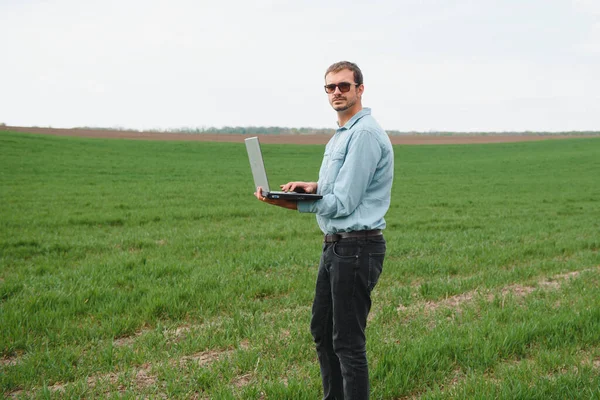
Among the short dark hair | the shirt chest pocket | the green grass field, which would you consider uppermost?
the short dark hair

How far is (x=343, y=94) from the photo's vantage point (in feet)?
11.4

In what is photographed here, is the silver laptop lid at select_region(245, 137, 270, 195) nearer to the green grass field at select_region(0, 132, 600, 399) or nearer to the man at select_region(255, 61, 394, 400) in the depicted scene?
the man at select_region(255, 61, 394, 400)

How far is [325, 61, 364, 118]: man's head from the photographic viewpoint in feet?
11.3

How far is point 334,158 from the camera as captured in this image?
344 cm

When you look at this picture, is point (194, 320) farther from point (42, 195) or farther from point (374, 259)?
point (42, 195)

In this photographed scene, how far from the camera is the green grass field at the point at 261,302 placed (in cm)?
446

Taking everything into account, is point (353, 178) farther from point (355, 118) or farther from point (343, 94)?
point (343, 94)

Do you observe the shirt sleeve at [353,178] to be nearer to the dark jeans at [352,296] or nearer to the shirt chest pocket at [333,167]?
the shirt chest pocket at [333,167]

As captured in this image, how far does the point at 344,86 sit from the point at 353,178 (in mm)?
624

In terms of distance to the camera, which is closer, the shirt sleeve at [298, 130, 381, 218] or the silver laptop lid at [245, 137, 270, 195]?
the shirt sleeve at [298, 130, 381, 218]

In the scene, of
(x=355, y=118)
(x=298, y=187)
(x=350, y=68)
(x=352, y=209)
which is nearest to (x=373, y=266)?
(x=352, y=209)

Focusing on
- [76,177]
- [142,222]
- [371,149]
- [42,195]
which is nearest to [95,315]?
[371,149]

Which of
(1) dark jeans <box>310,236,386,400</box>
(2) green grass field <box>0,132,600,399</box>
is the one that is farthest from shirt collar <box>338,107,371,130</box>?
(2) green grass field <box>0,132,600,399</box>

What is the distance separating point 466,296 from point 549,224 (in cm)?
907
